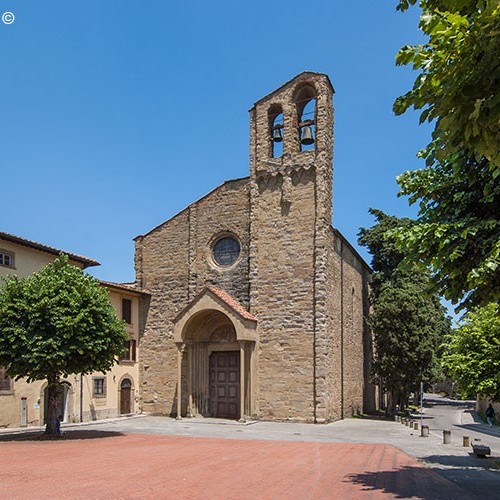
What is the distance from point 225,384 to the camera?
97.3 ft

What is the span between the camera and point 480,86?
16.9 ft

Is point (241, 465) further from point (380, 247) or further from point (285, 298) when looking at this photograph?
point (380, 247)

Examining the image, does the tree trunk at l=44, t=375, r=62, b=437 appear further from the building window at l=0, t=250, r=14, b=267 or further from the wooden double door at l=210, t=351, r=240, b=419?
the wooden double door at l=210, t=351, r=240, b=419

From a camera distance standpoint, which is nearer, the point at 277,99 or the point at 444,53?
the point at 444,53

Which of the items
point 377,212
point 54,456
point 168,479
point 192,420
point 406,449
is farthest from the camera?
point 377,212

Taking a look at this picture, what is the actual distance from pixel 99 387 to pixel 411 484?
20.3 meters

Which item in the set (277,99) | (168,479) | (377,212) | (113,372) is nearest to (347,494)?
(168,479)

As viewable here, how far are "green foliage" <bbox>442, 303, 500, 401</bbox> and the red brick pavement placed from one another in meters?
2.71

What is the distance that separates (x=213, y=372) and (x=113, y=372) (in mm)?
5354

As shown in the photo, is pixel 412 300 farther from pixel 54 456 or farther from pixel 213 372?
pixel 54 456

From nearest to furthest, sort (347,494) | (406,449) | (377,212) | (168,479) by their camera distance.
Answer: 1. (347,494)
2. (168,479)
3. (406,449)
4. (377,212)

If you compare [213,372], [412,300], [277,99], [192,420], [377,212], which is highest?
[277,99]

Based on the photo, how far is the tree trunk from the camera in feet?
68.4

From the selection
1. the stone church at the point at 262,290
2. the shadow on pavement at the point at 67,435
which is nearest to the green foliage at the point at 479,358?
the stone church at the point at 262,290
